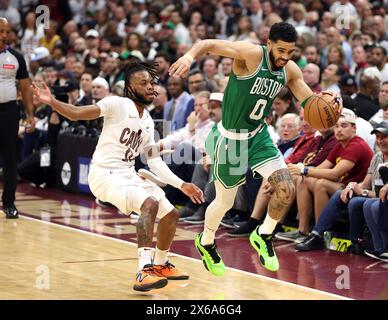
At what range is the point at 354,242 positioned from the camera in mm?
9562

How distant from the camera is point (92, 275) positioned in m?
8.34

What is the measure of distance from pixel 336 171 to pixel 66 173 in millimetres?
5236

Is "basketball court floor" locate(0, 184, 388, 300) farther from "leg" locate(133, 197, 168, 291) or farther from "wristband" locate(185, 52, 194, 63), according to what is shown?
"wristband" locate(185, 52, 194, 63)

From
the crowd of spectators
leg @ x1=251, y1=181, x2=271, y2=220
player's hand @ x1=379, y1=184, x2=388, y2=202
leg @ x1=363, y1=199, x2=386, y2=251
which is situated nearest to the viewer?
player's hand @ x1=379, y1=184, x2=388, y2=202

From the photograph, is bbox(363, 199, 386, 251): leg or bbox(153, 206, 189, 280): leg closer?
bbox(153, 206, 189, 280): leg

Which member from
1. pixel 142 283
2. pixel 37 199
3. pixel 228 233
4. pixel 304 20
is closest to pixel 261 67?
pixel 142 283

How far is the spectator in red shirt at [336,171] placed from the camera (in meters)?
9.81

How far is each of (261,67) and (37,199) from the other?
19.9ft

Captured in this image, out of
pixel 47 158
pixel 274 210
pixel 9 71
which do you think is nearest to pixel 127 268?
pixel 274 210

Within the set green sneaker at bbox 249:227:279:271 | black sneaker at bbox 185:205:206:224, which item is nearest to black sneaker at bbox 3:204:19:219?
black sneaker at bbox 185:205:206:224

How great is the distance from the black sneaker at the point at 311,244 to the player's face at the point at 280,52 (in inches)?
102

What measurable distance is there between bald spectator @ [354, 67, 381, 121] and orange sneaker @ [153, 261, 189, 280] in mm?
4077

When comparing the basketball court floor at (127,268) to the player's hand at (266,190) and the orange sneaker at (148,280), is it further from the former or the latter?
the player's hand at (266,190)

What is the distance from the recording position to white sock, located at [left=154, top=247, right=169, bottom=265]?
26.6ft
